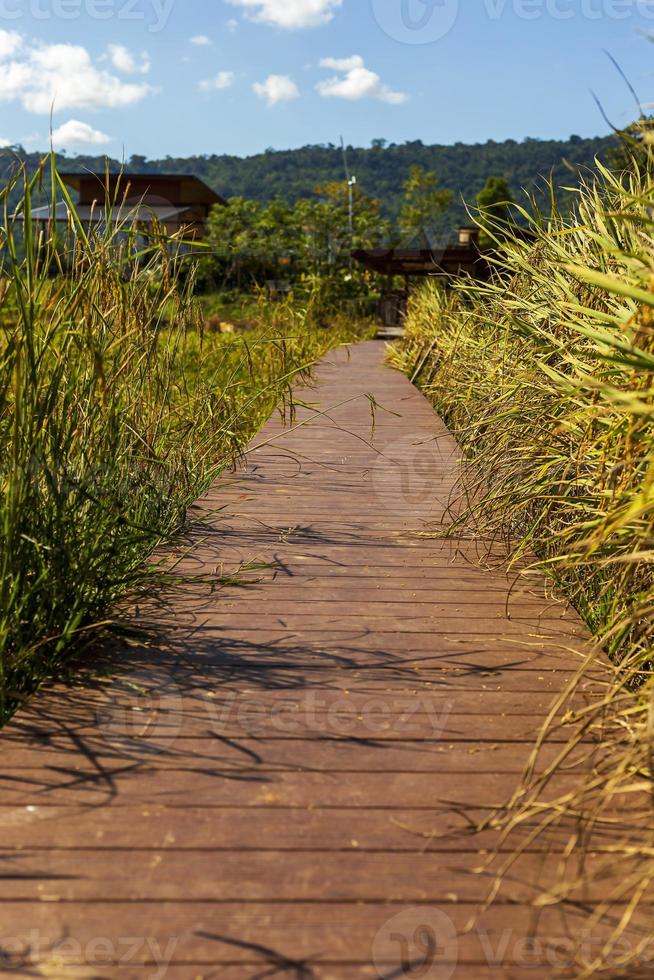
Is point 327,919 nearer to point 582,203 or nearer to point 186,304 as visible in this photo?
point 186,304

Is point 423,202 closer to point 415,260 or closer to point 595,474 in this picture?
point 415,260

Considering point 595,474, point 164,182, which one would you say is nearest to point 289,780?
point 595,474

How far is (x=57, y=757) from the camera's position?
74.0 inches

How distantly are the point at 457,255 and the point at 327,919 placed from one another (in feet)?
53.5

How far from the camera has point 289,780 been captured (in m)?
1.80

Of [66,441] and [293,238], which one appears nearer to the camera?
[66,441]

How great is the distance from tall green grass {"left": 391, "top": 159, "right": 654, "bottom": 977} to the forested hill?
6367cm

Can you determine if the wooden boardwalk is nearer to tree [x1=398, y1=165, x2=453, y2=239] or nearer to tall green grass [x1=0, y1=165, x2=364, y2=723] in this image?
tall green grass [x1=0, y1=165, x2=364, y2=723]

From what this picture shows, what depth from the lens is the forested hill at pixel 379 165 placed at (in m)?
69.1

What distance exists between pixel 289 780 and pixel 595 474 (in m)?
1.19

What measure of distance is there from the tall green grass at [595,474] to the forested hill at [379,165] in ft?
209

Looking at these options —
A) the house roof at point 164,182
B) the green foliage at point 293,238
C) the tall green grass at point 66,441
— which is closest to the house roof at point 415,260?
the green foliage at point 293,238

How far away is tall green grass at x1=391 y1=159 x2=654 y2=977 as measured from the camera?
1596mm

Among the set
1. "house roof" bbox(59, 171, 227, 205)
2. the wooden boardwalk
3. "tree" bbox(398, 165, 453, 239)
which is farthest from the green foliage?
the wooden boardwalk
